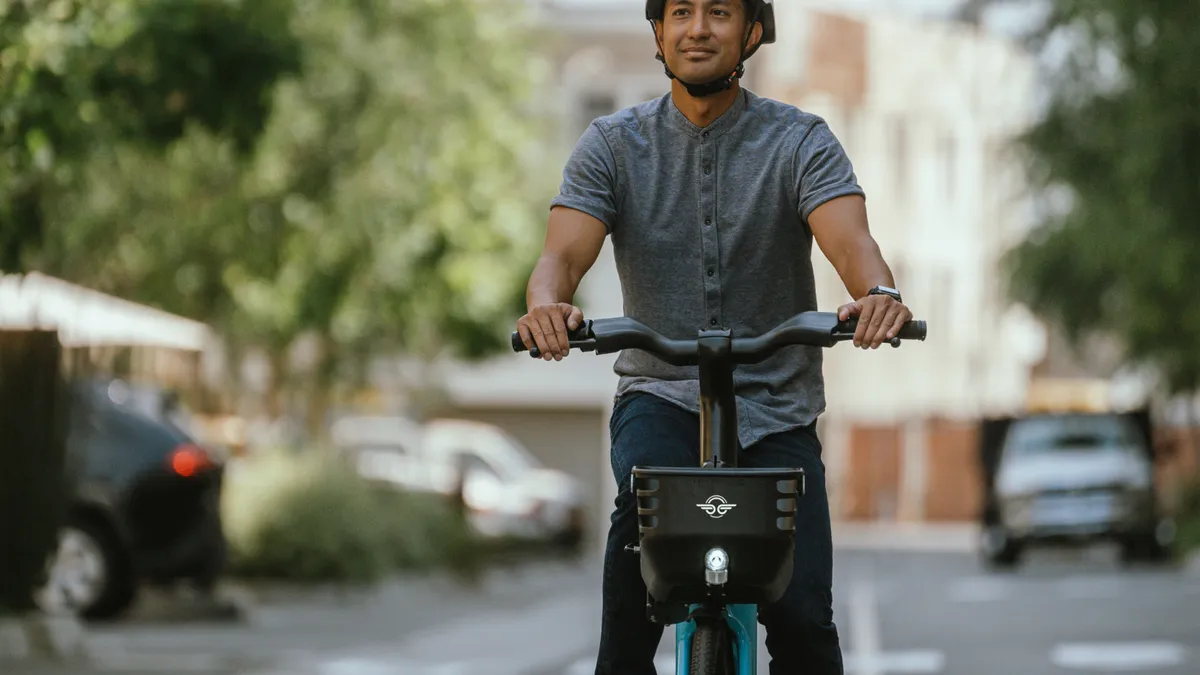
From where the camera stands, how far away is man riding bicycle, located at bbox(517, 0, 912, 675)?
4.64m

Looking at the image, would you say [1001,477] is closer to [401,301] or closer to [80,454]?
[401,301]

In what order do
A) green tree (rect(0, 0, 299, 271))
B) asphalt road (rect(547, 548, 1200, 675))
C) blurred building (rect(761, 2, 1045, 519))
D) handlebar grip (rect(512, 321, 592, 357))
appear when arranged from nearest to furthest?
handlebar grip (rect(512, 321, 592, 357)) → green tree (rect(0, 0, 299, 271)) → asphalt road (rect(547, 548, 1200, 675)) → blurred building (rect(761, 2, 1045, 519))

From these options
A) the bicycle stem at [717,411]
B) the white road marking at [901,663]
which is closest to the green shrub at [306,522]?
the white road marking at [901,663]

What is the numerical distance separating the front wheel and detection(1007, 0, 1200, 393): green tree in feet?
38.6

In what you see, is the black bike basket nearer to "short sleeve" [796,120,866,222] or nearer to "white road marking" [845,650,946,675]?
"short sleeve" [796,120,866,222]

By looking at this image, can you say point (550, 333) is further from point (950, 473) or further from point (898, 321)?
point (950, 473)

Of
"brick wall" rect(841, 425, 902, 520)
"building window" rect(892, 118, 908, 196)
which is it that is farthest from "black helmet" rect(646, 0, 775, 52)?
"building window" rect(892, 118, 908, 196)

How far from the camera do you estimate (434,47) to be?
22219mm

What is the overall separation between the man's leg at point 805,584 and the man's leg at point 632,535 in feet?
0.48

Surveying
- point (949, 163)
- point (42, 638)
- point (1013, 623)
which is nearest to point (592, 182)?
point (42, 638)

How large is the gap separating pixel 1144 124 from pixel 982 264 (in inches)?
1738

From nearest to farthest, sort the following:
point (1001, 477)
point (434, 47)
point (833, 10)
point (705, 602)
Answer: point (705, 602)
point (434, 47)
point (1001, 477)
point (833, 10)

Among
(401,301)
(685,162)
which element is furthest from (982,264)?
(685,162)

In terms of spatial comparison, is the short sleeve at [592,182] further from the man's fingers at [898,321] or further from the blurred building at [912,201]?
the blurred building at [912,201]
